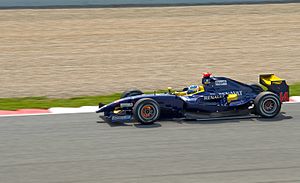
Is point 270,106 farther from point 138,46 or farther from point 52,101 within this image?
point 138,46

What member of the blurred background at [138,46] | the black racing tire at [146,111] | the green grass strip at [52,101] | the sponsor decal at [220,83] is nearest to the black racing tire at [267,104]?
the sponsor decal at [220,83]

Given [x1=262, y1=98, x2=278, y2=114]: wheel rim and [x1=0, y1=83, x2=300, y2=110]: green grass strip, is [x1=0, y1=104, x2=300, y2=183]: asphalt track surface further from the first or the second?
[x1=0, y1=83, x2=300, y2=110]: green grass strip

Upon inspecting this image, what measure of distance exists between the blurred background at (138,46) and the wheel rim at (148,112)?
16.6 feet

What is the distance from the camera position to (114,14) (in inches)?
1078

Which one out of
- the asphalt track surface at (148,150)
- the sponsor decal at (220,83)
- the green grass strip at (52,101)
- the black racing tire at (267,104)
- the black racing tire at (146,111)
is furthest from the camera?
the green grass strip at (52,101)

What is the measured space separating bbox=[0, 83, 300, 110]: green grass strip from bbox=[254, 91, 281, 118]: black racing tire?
3.41 meters

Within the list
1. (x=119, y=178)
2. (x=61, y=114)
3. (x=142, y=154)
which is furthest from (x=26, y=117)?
(x=119, y=178)

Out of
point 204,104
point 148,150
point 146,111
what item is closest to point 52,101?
point 146,111

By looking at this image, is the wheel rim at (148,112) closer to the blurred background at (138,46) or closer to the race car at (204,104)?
the race car at (204,104)

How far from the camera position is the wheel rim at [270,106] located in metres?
13.7

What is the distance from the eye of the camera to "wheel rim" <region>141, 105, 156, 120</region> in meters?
13.2

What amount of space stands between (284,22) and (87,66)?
9.52 meters

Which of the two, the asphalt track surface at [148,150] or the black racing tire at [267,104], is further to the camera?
the black racing tire at [267,104]

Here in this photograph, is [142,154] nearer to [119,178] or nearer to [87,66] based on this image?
[119,178]
